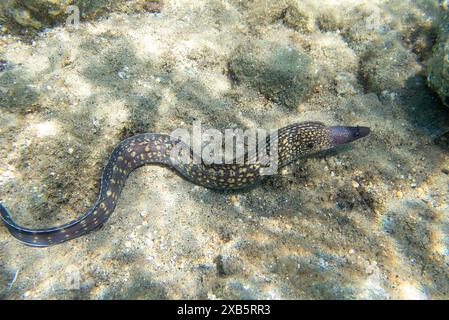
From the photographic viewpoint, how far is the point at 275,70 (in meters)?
4.72

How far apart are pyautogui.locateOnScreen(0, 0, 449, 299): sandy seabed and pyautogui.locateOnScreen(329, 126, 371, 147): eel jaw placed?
29cm

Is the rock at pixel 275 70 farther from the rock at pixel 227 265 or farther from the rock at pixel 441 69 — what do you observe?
the rock at pixel 227 265

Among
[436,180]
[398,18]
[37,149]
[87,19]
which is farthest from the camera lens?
[398,18]

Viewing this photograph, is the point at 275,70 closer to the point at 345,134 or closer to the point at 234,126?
the point at 234,126

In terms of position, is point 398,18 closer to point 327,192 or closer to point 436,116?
point 436,116

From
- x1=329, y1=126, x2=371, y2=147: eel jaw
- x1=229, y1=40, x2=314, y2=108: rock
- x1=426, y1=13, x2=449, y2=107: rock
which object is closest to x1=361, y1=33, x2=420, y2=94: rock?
x1=426, y1=13, x2=449, y2=107: rock

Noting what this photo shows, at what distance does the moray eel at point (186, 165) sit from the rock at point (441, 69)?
4.53ft

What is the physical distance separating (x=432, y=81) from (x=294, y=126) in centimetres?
257

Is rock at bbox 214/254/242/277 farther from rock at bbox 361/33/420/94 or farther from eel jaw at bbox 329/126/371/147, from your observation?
rock at bbox 361/33/420/94

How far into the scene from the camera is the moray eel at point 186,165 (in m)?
3.72

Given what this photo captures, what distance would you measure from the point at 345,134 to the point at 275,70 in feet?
5.59

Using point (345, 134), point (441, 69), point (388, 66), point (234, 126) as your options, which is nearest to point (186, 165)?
point (234, 126)
